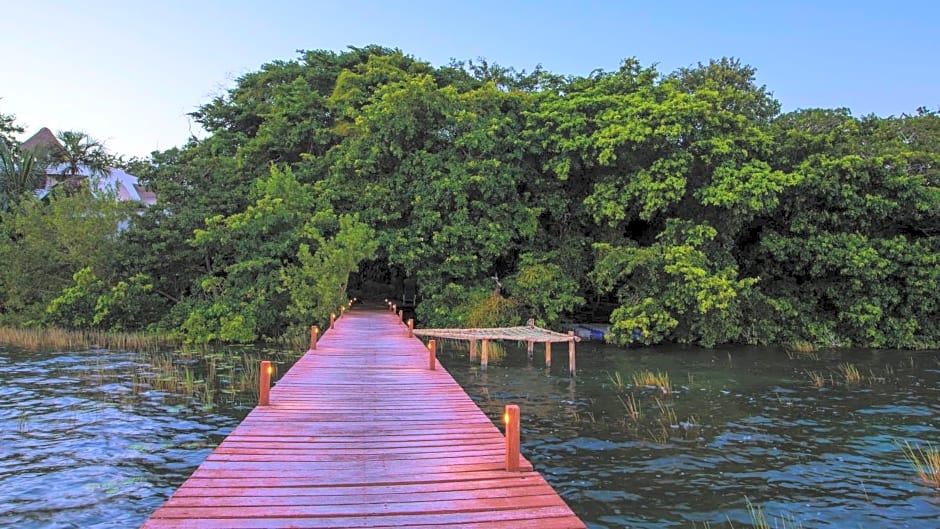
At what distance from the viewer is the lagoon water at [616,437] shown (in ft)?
26.1

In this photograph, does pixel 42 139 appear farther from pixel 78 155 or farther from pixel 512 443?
pixel 512 443

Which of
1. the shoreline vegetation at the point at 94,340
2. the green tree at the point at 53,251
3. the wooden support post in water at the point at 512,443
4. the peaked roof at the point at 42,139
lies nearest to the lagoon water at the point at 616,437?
the wooden support post in water at the point at 512,443

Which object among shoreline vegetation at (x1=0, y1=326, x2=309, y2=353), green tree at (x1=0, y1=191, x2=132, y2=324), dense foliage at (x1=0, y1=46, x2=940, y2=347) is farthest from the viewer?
green tree at (x1=0, y1=191, x2=132, y2=324)

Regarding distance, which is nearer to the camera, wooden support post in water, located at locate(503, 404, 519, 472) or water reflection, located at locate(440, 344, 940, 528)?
wooden support post in water, located at locate(503, 404, 519, 472)

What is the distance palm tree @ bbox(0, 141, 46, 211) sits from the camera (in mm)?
32312

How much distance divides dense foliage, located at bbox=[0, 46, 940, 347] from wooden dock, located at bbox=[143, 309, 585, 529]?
46.0 feet

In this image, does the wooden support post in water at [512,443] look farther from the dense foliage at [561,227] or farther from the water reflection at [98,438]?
the dense foliage at [561,227]

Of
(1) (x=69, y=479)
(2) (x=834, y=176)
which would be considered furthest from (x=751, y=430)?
(2) (x=834, y=176)

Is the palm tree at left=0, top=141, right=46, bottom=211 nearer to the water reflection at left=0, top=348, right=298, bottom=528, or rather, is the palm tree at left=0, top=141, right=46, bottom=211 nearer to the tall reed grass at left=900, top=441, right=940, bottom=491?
the water reflection at left=0, top=348, right=298, bottom=528

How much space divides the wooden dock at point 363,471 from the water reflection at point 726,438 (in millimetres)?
2162

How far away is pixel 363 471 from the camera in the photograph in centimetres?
607

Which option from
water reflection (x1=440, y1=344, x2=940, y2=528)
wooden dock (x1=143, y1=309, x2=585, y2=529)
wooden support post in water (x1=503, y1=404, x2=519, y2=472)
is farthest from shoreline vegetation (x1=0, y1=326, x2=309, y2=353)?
wooden support post in water (x1=503, y1=404, x2=519, y2=472)

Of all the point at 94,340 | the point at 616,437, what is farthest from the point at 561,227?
the point at 94,340

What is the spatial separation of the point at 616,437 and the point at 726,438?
2.03 meters
